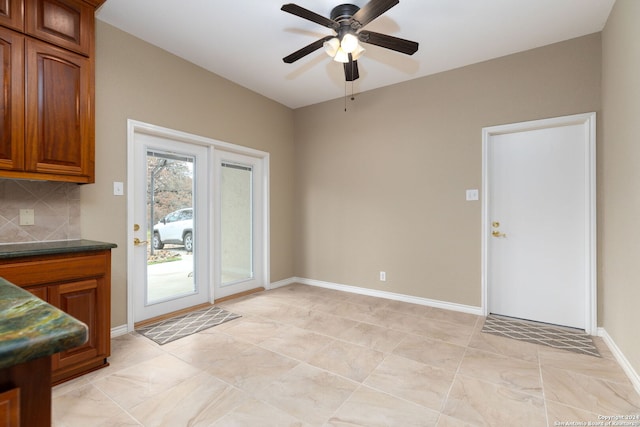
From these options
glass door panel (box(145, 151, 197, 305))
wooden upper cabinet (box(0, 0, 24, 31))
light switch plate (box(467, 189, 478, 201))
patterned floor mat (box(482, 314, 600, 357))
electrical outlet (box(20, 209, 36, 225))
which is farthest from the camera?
light switch plate (box(467, 189, 478, 201))

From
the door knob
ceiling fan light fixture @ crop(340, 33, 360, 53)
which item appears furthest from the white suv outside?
ceiling fan light fixture @ crop(340, 33, 360, 53)

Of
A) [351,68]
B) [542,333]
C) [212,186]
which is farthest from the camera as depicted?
[212,186]

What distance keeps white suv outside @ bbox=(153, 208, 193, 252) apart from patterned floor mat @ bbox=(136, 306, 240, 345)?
750mm

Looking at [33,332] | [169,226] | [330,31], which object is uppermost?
[330,31]

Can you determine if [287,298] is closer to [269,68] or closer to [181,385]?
[181,385]

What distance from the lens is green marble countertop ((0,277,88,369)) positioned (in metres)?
0.58

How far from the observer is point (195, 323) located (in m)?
3.22

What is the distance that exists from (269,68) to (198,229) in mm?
2059

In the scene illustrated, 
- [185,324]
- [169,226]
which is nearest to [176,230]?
[169,226]

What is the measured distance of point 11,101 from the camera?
80.9 inches

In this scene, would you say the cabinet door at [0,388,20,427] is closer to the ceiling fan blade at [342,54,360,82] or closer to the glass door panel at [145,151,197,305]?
the ceiling fan blade at [342,54,360,82]

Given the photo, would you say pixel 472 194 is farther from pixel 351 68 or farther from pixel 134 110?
pixel 134 110

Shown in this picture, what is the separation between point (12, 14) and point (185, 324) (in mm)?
2762

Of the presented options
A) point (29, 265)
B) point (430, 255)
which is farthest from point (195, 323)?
point (430, 255)
